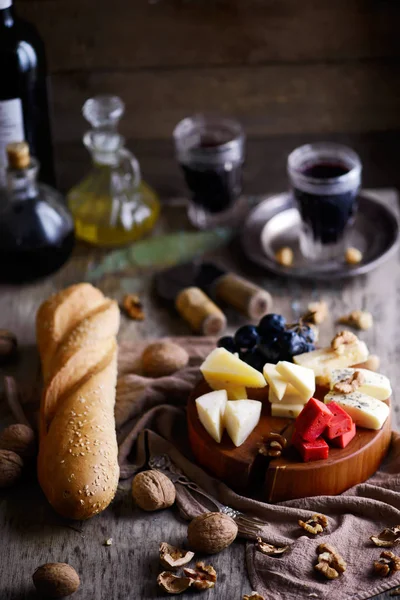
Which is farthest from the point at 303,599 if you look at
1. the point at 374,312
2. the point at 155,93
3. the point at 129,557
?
the point at 155,93

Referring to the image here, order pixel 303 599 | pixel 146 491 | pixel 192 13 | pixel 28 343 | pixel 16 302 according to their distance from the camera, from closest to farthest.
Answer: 1. pixel 303 599
2. pixel 146 491
3. pixel 28 343
4. pixel 16 302
5. pixel 192 13

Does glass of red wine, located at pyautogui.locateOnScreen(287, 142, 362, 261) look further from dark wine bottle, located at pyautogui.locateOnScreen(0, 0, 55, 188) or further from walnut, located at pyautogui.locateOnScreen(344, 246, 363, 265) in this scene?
dark wine bottle, located at pyautogui.locateOnScreen(0, 0, 55, 188)

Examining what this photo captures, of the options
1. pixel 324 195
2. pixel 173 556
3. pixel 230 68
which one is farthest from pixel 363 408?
pixel 230 68

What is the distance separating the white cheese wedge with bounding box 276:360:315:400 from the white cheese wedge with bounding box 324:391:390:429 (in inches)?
1.4

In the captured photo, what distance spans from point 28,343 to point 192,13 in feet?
2.95

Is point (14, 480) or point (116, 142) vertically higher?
point (116, 142)

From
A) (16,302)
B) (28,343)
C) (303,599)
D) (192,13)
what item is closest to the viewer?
(303,599)

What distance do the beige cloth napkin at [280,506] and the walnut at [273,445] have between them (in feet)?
0.24

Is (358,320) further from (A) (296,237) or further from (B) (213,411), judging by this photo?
(B) (213,411)

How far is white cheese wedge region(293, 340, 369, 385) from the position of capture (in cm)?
139

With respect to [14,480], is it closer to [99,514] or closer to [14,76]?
[99,514]

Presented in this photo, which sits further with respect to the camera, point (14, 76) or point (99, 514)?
point (14, 76)

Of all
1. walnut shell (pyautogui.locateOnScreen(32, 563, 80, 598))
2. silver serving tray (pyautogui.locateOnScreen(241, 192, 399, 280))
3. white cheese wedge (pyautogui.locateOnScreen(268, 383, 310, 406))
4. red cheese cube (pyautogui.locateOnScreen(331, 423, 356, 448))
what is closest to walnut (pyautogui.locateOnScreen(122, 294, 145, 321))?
silver serving tray (pyautogui.locateOnScreen(241, 192, 399, 280))

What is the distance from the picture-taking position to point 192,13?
204cm
